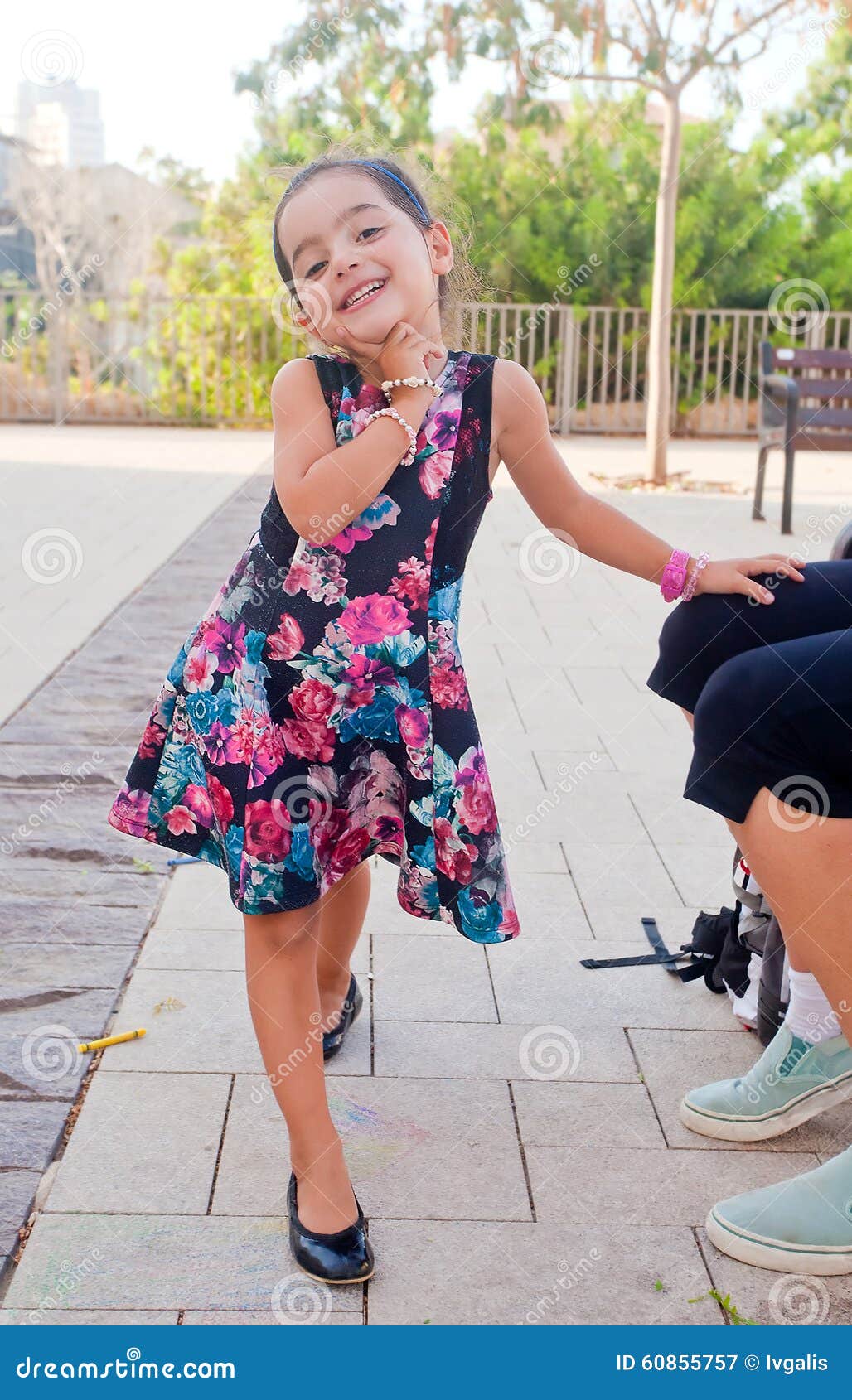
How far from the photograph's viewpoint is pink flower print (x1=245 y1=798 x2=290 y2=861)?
1764 mm

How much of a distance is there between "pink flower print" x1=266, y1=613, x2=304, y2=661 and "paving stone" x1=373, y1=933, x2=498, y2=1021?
0.83 meters

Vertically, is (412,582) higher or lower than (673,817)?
higher

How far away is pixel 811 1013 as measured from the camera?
207 cm

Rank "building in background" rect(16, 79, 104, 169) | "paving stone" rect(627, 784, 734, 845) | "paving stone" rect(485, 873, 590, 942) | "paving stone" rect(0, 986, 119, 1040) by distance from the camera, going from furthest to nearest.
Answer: "building in background" rect(16, 79, 104, 169)
"paving stone" rect(627, 784, 734, 845)
"paving stone" rect(485, 873, 590, 942)
"paving stone" rect(0, 986, 119, 1040)

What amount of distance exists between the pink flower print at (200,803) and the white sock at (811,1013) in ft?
2.97

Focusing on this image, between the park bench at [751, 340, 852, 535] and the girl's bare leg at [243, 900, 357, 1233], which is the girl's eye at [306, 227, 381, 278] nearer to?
the girl's bare leg at [243, 900, 357, 1233]

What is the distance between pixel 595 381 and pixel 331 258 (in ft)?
39.9

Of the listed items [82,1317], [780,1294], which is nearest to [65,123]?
[82,1317]

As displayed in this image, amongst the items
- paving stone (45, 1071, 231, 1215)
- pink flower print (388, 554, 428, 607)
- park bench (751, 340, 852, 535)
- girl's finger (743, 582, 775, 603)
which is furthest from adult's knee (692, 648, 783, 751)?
park bench (751, 340, 852, 535)

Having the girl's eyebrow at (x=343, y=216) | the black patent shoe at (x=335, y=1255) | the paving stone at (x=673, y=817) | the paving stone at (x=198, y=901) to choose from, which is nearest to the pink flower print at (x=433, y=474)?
the girl's eyebrow at (x=343, y=216)

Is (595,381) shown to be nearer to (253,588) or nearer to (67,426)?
(67,426)

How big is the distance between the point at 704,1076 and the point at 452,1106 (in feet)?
1.40

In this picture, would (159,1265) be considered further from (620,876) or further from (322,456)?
(620,876)
